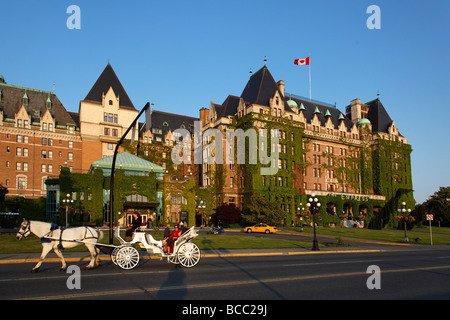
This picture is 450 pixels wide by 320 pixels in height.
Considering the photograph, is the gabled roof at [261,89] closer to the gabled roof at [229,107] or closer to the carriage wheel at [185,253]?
the gabled roof at [229,107]

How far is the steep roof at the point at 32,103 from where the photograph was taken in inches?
2675

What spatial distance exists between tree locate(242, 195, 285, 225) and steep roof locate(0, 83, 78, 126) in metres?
38.3

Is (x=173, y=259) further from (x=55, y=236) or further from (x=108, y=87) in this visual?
(x=108, y=87)

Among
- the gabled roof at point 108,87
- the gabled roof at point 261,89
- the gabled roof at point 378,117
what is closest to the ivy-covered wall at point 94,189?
the gabled roof at point 108,87

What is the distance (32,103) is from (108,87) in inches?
587

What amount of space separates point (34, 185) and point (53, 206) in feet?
51.8

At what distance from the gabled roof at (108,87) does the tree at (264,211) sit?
3057cm

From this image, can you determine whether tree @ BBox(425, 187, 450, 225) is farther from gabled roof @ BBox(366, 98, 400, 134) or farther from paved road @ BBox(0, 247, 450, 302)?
paved road @ BBox(0, 247, 450, 302)

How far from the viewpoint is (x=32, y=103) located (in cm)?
7069

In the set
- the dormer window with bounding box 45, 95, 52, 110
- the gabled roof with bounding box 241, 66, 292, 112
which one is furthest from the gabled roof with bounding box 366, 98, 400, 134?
the dormer window with bounding box 45, 95, 52, 110

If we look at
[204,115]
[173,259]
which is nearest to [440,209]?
[204,115]

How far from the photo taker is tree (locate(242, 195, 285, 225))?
60.1m

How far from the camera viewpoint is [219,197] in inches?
2589

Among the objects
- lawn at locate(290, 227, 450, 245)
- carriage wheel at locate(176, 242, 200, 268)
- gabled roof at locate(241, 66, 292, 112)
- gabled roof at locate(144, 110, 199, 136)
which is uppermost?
gabled roof at locate(241, 66, 292, 112)
